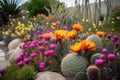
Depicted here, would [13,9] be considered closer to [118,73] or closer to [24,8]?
[24,8]

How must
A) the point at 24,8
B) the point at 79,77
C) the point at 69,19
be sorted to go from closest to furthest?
the point at 79,77 → the point at 69,19 → the point at 24,8

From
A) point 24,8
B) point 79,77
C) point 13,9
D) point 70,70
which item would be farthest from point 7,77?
point 24,8

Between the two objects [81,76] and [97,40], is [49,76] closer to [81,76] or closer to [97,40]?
[81,76]

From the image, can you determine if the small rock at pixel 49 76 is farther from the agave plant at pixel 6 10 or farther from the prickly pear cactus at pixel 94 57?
the agave plant at pixel 6 10

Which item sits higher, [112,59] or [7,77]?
[112,59]

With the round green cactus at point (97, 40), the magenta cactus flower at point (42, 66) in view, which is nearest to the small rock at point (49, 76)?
the magenta cactus flower at point (42, 66)

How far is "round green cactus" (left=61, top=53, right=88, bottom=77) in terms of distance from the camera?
395cm

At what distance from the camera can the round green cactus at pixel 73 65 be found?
3.95 metres

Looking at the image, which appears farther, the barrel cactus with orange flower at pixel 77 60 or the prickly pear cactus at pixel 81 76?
the barrel cactus with orange flower at pixel 77 60

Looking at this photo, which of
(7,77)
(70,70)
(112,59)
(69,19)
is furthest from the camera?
(69,19)

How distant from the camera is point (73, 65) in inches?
157

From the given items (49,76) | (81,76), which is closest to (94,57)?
(81,76)

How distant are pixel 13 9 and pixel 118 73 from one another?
809 inches

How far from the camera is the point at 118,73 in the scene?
3.62 m
